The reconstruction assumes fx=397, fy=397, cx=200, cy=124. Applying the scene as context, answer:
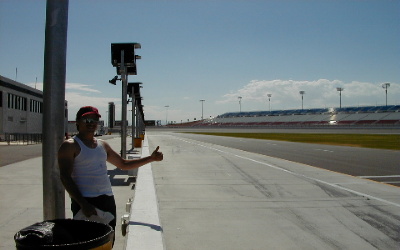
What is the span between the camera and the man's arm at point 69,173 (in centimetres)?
338

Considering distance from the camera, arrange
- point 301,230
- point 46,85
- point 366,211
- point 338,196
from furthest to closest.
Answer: point 338,196
point 366,211
point 301,230
point 46,85

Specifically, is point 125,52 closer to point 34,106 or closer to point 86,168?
point 86,168

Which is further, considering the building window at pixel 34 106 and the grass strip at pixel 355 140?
the building window at pixel 34 106

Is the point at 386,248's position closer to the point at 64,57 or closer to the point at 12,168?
the point at 64,57

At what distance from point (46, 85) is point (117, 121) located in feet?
470

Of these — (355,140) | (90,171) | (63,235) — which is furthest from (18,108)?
(63,235)

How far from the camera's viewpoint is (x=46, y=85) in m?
3.41

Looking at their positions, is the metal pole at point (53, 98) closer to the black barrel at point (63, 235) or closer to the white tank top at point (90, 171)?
the white tank top at point (90, 171)

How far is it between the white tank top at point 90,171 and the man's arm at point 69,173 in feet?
0.39

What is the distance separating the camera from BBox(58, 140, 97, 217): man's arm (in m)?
3.38

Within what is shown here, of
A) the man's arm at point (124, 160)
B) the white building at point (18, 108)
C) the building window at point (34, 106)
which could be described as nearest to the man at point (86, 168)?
the man's arm at point (124, 160)

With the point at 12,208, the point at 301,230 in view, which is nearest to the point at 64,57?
the point at 301,230

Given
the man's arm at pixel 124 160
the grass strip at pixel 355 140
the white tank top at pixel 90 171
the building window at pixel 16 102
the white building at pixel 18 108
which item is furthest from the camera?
the building window at pixel 16 102

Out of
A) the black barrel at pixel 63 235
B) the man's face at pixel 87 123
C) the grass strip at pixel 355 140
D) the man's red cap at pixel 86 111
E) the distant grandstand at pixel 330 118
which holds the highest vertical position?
the distant grandstand at pixel 330 118
